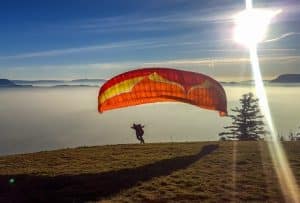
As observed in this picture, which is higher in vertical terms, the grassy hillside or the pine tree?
the pine tree

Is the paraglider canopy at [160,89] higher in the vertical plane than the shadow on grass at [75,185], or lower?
higher

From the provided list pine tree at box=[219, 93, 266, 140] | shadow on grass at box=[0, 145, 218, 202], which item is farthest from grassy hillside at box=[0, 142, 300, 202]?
pine tree at box=[219, 93, 266, 140]

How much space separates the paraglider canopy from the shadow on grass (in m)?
7.42

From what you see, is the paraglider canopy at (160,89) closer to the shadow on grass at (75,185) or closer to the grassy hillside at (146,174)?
the grassy hillside at (146,174)

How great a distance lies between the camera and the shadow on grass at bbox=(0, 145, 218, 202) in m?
18.4

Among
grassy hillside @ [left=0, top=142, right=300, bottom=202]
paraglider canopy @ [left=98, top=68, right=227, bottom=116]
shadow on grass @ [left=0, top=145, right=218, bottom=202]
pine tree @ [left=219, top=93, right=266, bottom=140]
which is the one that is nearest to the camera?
grassy hillside @ [left=0, top=142, right=300, bottom=202]

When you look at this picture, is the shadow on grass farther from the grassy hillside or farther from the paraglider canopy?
the paraglider canopy

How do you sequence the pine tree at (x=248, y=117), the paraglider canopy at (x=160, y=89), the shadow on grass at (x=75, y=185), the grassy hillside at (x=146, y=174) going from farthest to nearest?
the pine tree at (x=248, y=117)
the paraglider canopy at (x=160, y=89)
the shadow on grass at (x=75, y=185)
the grassy hillside at (x=146, y=174)

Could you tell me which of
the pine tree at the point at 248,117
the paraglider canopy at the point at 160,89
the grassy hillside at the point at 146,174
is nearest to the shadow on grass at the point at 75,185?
the grassy hillside at the point at 146,174

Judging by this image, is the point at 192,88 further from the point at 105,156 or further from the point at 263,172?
the point at 263,172

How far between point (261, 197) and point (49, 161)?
13615 mm

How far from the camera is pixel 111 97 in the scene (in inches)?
1186

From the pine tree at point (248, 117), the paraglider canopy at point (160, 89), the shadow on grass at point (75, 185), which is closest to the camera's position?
the shadow on grass at point (75, 185)

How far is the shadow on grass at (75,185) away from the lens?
18406 mm
